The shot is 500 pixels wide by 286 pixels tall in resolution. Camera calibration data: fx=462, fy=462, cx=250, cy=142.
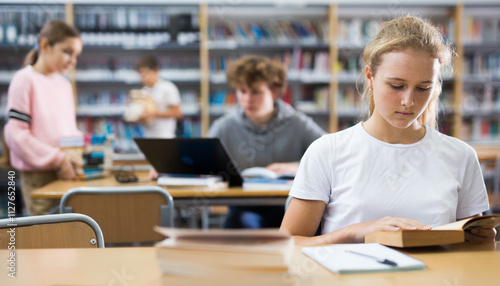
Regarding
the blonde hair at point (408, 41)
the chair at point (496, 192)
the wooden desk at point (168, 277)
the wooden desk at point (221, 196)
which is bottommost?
the chair at point (496, 192)

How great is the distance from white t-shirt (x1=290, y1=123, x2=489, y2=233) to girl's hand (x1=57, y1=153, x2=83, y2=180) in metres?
1.52

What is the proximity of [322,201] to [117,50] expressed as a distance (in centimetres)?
399

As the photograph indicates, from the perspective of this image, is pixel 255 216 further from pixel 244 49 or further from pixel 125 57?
pixel 125 57

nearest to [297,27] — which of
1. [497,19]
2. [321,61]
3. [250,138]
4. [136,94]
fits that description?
[321,61]

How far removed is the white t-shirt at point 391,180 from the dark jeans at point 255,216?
100 cm

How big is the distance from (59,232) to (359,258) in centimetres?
76

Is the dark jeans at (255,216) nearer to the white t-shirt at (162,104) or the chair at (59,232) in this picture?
the chair at (59,232)

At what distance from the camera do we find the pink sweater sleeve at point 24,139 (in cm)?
229

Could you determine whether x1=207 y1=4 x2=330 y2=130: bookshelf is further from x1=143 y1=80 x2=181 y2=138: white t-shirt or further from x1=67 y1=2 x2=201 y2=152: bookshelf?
x1=143 y1=80 x2=181 y2=138: white t-shirt

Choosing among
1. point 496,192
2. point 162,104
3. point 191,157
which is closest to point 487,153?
point 496,192

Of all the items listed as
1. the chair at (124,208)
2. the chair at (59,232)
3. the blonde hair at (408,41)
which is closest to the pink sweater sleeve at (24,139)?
the chair at (124,208)

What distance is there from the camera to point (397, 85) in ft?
4.07

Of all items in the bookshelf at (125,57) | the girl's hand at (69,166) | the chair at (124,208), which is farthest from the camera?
the bookshelf at (125,57)

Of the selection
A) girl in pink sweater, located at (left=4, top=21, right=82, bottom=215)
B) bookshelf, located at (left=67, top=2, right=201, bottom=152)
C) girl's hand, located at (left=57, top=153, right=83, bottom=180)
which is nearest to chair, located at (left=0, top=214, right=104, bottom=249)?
girl in pink sweater, located at (left=4, top=21, right=82, bottom=215)
